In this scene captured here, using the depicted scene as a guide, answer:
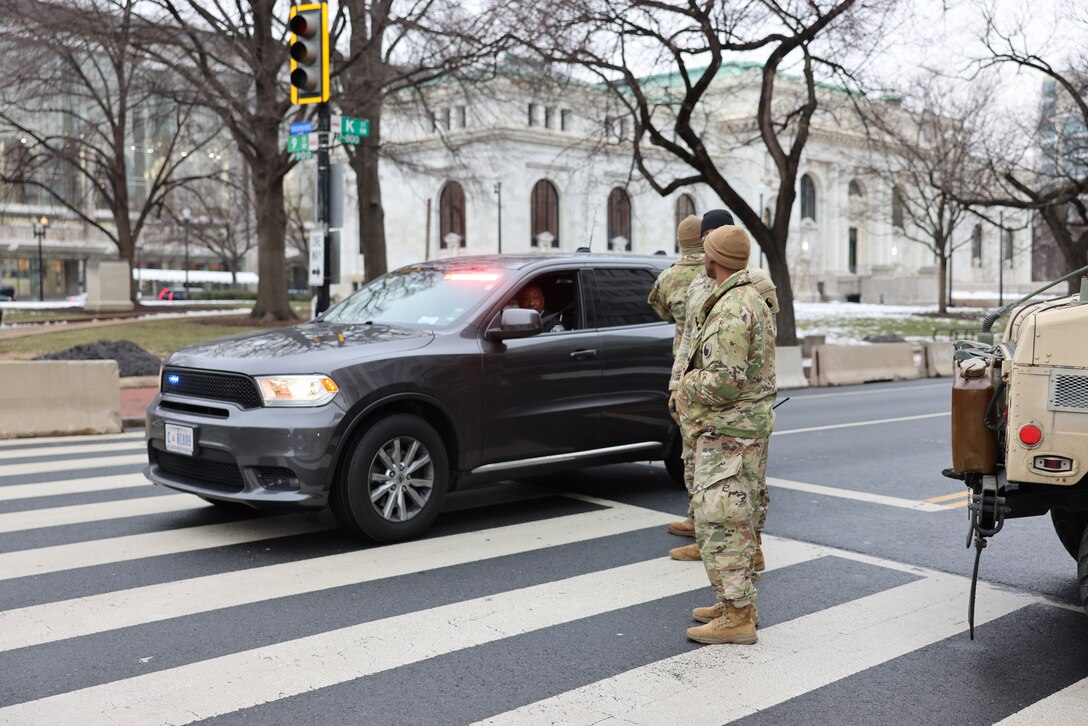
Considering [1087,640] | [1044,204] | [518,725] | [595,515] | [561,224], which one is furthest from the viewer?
[561,224]

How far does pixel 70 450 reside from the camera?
426 inches

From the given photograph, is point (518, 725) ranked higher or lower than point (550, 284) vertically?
lower

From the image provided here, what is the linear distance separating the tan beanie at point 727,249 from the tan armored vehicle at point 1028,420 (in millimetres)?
1140

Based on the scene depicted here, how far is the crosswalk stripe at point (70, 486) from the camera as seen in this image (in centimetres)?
830

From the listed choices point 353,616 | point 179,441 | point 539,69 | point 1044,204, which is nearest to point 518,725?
point 353,616

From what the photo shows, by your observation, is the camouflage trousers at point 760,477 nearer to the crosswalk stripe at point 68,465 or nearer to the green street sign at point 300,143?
A: the crosswalk stripe at point 68,465

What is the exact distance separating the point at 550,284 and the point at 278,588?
10.8ft

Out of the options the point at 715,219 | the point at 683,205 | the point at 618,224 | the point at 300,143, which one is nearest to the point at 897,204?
the point at 683,205

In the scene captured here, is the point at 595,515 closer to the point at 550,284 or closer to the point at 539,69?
the point at 550,284

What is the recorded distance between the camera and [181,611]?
532 cm

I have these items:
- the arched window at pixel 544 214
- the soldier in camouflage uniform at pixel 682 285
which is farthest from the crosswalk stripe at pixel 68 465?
the arched window at pixel 544 214

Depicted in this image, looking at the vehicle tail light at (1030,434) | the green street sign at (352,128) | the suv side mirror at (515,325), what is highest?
the green street sign at (352,128)

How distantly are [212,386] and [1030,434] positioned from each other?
4752 millimetres

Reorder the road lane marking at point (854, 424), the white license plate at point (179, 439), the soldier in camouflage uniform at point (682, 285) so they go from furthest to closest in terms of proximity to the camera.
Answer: the road lane marking at point (854, 424) → the soldier in camouflage uniform at point (682, 285) → the white license plate at point (179, 439)
